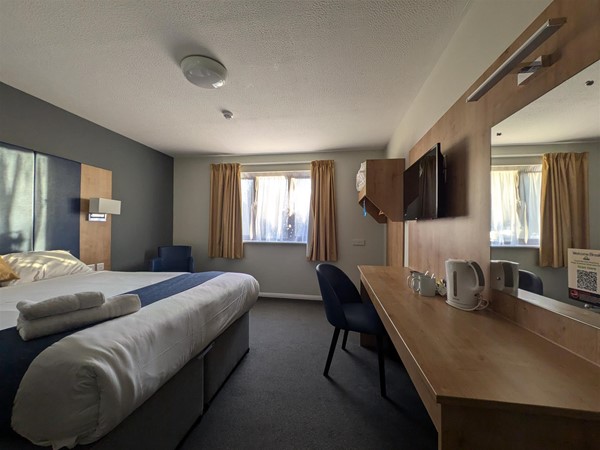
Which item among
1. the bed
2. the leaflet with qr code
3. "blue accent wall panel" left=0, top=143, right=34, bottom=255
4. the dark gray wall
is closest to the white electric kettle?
the leaflet with qr code

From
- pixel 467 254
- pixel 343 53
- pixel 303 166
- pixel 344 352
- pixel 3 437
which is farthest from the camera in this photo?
pixel 303 166

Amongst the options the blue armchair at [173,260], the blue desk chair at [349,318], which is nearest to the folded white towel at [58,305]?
the blue desk chair at [349,318]

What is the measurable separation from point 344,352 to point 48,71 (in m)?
3.57

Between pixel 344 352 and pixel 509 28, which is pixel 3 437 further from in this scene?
pixel 509 28

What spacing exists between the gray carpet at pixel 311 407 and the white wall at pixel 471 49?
209 cm

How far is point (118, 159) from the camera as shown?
3.29 meters

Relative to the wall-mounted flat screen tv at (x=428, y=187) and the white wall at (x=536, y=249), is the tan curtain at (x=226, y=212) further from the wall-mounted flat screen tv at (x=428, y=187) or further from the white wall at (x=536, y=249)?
the white wall at (x=536, y=249)

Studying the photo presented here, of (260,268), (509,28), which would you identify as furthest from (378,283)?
(260,268)

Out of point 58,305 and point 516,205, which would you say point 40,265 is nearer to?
point 58,305

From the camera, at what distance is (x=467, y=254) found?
1.37 meters

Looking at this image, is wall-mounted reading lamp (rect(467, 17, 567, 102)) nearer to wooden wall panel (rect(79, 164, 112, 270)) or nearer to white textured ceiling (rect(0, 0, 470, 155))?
white textured ceiling (rect(0, 0, 470, 155))

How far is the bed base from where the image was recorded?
3.05 ft

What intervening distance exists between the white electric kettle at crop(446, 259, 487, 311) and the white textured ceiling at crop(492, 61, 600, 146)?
61 centimetres

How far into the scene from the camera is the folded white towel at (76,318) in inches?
37.0
